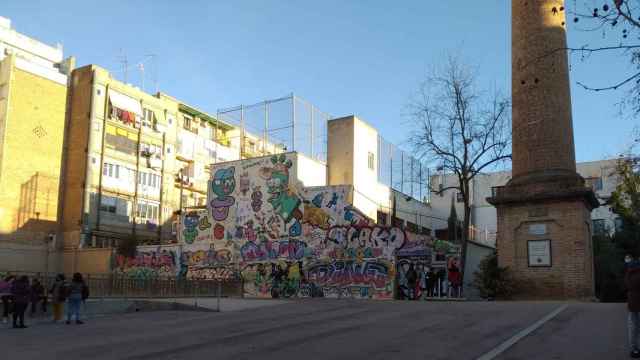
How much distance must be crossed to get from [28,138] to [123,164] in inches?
302

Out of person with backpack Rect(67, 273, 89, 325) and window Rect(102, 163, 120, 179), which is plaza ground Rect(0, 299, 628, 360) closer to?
person with backpack Rect(67, 273, 89, 325)

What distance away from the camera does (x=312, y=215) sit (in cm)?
3566

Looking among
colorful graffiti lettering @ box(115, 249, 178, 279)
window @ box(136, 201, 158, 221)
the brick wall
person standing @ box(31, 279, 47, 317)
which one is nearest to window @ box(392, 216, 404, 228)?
colorful graffiti lettering @ box(115, 249, 178, 279)

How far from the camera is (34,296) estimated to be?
20.4 meters

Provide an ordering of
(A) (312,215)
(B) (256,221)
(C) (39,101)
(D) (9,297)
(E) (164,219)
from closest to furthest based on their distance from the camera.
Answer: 1. (D) (9,297)
2. (A) (312,215)
3. (B) (256,221)
4. (C) (39,101)
5. (E) (164,219)

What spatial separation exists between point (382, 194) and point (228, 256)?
12.0 m

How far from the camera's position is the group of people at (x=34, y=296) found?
18.2m

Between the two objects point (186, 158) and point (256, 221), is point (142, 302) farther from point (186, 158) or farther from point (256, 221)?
point (186, 158)

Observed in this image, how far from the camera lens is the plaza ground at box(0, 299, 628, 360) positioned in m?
10.2

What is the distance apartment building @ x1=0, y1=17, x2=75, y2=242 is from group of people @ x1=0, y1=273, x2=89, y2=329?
27813 millimetres

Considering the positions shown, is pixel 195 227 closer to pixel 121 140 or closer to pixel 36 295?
pixel 121 140

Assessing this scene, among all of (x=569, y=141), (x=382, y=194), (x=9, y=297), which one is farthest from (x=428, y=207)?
(x=9, y=297)

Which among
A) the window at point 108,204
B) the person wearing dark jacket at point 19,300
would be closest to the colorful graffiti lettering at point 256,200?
the window at point 108,204

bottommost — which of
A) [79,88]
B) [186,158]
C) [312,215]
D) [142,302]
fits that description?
[142,302]
